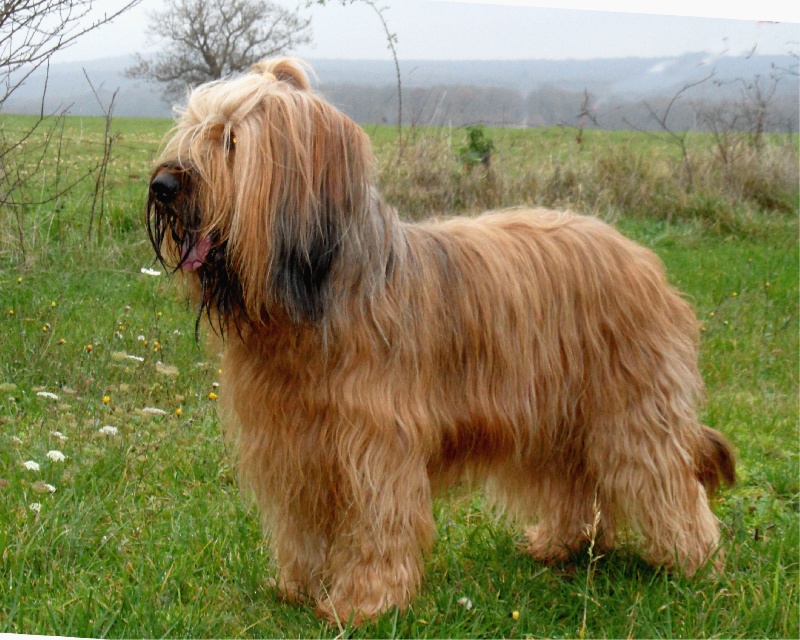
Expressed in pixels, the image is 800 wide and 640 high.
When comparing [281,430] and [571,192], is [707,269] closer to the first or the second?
[571,192]

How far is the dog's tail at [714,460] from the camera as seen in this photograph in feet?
11.3

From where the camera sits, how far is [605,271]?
10.6 feet

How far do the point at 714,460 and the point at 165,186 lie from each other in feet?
7.27

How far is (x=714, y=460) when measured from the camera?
3.46 m

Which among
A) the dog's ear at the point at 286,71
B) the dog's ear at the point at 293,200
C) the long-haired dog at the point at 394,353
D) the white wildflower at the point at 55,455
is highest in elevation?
the dog's ear at the point at 286,71

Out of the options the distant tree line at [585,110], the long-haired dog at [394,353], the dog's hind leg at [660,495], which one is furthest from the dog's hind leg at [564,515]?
the distant tree line at [585,110]

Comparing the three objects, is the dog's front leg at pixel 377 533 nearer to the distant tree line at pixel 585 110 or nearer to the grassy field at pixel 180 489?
the grassy field at pixel 180 489

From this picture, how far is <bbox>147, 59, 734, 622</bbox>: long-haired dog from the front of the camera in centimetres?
270

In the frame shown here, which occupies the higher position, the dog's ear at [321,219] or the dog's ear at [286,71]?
the dog's ear at [286,71]

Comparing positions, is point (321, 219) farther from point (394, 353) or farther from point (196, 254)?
point (394, 353)

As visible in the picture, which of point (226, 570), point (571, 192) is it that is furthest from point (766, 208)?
point (226, 570)

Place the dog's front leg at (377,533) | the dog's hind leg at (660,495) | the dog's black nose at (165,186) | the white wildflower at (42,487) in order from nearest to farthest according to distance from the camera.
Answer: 1. the dog's black nose at (165,186)
2. the dog's front leg at (377,533)
3. the dog's hind leg at (660,495)
4. the white wildflower at (42,487)

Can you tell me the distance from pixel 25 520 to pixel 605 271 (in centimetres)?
229

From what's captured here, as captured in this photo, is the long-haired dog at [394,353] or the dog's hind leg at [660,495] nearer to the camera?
the long-haired dog at [394,353]
